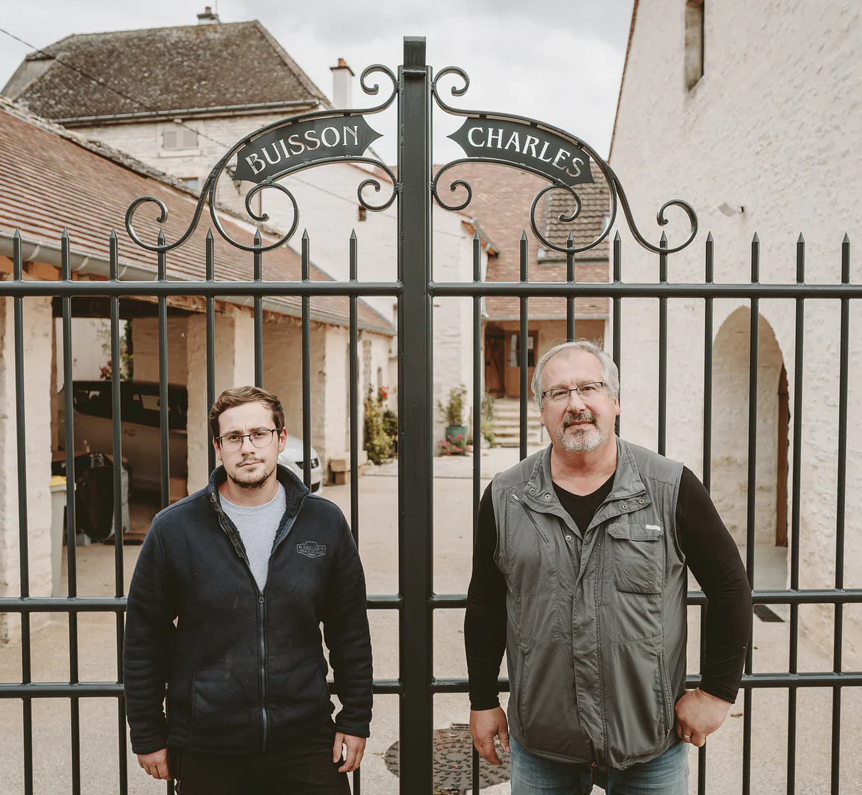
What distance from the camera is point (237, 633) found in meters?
1.97

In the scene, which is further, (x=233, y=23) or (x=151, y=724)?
(x=233, y=23)

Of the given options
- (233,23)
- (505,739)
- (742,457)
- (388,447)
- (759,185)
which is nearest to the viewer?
(505,739)

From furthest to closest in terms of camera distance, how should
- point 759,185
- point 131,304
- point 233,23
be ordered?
point 233,23, point 131,304, point 759,185

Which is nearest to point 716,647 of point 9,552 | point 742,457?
point 9,552

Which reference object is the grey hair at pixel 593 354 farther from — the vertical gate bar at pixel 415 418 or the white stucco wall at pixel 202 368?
the white stucco wall at pixel 202 368

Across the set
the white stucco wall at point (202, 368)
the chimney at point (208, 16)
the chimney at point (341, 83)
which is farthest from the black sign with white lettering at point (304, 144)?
the chimney at point (208, 16)

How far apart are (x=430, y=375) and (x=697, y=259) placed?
5917 millimetres

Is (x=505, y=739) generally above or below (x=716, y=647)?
below

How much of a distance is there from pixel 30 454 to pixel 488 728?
4276 mm

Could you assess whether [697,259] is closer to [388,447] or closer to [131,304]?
[131,304]

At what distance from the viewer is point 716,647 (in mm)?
1980

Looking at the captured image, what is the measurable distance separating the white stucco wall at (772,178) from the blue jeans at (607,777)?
315cm

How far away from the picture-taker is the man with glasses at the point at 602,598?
74.2 inches

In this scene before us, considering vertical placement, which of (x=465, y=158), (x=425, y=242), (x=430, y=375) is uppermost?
(x=465, y=158)
